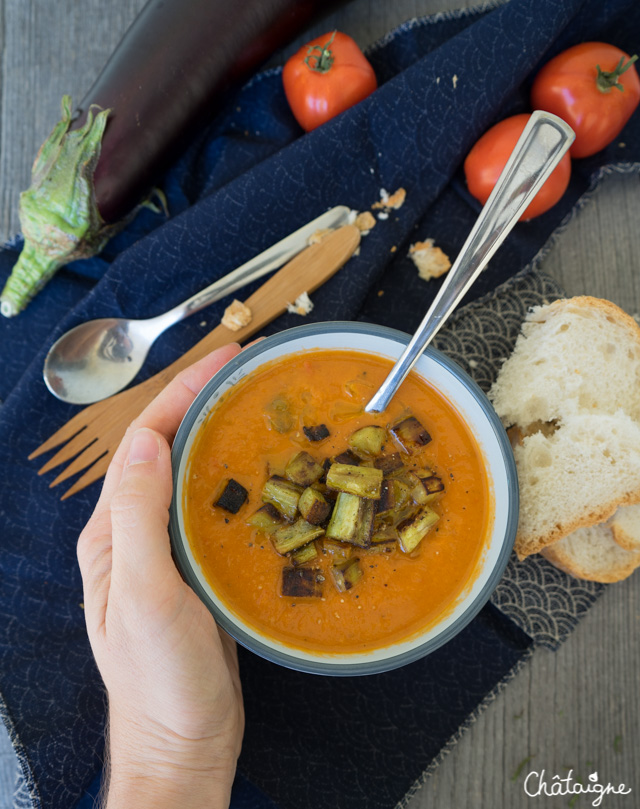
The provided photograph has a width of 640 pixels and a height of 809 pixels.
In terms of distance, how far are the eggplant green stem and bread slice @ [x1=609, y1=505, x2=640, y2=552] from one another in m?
2.45

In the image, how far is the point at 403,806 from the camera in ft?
7.54

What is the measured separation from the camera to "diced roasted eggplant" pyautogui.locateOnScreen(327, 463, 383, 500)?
1.84m

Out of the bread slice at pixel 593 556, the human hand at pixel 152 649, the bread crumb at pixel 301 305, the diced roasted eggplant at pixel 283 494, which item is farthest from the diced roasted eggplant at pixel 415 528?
the bread crumb at pixel 301 305

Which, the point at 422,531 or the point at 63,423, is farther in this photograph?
the point at 63,423

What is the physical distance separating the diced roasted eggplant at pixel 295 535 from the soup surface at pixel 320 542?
0.05 m

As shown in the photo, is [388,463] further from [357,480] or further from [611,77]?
[611,77]

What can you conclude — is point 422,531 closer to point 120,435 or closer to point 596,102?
point 120,435

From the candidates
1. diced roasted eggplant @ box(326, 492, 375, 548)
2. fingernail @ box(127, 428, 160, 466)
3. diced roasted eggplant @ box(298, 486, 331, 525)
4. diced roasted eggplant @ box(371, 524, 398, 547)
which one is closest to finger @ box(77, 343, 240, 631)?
fingernail @ box(127, 428, 160, 466)

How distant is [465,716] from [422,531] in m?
0.99

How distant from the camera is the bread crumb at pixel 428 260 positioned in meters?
2.45

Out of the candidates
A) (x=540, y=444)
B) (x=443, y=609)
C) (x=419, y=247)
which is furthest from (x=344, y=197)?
(x=443, y=609)

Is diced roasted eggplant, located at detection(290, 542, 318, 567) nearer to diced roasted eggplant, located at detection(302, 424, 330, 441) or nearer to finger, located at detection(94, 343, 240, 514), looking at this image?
diced roasted eggplant, located at detection(302, 424, 330, 441)

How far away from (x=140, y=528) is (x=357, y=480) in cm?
66

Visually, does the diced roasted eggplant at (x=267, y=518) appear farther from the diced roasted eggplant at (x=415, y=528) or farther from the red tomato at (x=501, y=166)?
the red tomato at (x=501, y=166)
